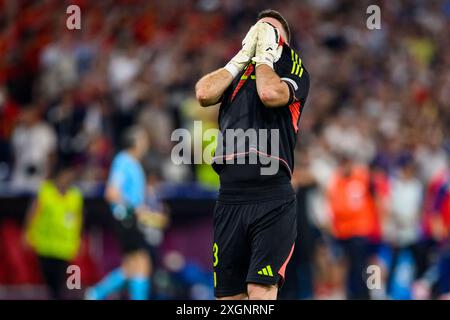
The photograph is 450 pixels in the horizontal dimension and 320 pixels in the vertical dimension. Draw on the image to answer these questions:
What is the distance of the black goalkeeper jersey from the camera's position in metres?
6.01

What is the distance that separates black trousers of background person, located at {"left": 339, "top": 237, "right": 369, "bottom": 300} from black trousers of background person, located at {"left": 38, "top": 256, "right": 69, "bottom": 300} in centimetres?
399

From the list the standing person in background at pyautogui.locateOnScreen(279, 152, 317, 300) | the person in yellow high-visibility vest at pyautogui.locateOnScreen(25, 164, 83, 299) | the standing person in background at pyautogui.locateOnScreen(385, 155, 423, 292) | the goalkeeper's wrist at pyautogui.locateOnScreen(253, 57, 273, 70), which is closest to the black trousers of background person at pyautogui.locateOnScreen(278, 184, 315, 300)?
the standing person in background at pyautogui.locateOnScreen(279, 152, 317, 300)

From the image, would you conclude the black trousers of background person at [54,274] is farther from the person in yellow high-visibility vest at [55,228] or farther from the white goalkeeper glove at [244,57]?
the white goalkeeper glove at [244,57]

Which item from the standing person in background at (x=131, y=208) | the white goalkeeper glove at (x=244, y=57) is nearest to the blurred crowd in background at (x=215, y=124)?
the standing person in background at (x=131, y=208)

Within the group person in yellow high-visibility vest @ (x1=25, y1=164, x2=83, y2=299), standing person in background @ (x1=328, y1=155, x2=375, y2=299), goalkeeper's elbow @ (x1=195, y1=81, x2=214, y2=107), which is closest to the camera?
goalkeeper's elbow @ (x1=195, y1=81, x2=214, y2=107)

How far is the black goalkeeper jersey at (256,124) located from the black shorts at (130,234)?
222 inches

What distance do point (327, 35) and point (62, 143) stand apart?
6875 millimetres

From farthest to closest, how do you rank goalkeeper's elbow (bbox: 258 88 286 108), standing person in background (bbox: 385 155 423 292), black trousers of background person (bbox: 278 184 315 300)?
standing person in background (bbox: 385 155 423 292), black trousers of background person (bbox: 278 184 315 300), goalkeeper's elbow (bbox: 258 88 286 108)

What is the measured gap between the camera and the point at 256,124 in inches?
237

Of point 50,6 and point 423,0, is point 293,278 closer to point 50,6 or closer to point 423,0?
point 50,6

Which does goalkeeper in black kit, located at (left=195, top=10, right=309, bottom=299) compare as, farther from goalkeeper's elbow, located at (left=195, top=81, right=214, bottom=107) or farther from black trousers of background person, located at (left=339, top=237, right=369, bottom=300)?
black trousers of background person, located at (left=339, top=237, right=369, bottom=300)

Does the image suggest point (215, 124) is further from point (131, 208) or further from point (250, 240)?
point (250, 240)

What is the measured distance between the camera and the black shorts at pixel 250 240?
593 centimetres
